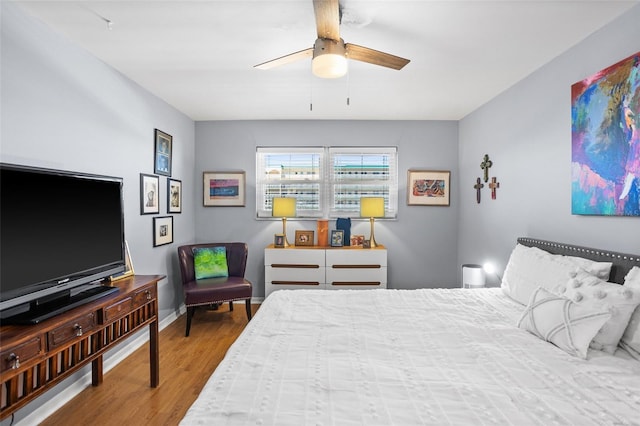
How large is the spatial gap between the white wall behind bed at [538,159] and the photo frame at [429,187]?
36 centimetres

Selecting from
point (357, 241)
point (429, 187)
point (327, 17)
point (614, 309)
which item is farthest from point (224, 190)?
point (614, 309)

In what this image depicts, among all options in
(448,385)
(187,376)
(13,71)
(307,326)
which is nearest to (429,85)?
(307,326)

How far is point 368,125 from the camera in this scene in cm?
458

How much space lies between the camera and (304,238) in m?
4.42

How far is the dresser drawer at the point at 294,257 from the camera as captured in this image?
4152mm

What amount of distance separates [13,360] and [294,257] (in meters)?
2.95

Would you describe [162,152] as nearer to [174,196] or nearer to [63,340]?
[174,196]

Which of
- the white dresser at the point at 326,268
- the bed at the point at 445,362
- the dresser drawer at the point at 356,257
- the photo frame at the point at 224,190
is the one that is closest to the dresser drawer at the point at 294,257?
the white dresser at the point at 326,268

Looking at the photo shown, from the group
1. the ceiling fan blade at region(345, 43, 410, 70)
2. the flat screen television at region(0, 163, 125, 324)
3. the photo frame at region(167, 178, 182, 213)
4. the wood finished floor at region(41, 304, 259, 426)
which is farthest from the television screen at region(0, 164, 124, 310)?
the ceiling fan blade at region(345, 43, 410, 70)

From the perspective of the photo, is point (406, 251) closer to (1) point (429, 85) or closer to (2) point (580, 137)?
(1) point (429, 85)

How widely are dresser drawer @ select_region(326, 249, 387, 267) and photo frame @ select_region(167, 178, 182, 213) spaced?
191 centimetres

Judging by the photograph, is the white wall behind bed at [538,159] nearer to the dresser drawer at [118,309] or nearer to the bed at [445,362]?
the bed at [445,362]

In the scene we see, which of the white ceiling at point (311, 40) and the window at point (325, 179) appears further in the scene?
the window at point (325, 179)

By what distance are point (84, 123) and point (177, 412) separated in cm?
214
